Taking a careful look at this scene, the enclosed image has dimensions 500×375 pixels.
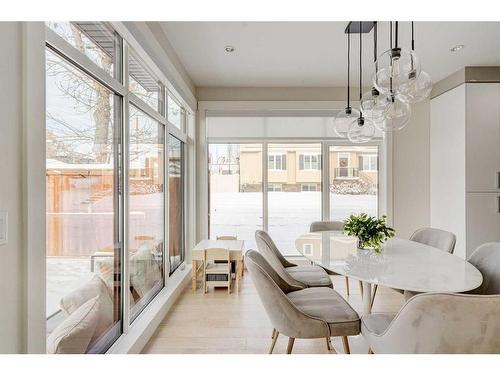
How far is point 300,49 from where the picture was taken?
10.8ft

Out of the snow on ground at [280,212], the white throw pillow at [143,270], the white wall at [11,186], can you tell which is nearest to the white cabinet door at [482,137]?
the snow on ground at [280,212]

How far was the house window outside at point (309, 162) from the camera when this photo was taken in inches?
189

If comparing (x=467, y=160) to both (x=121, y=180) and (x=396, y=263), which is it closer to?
(x=396, y=263)

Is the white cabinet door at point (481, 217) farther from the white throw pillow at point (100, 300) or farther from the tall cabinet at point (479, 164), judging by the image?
the white throw pillow at point (100, 300)

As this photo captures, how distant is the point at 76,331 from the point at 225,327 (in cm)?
135

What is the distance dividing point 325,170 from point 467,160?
5.79 feet

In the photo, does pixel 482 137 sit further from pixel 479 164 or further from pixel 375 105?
pixel 375 105

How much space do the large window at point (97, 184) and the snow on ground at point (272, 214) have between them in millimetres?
1775

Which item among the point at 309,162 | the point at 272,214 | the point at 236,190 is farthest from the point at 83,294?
the point at 309,162

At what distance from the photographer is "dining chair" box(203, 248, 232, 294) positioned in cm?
350

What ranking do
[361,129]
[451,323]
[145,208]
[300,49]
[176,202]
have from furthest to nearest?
[176,202], [300,49], [145,208], [361,129], [451,323]
